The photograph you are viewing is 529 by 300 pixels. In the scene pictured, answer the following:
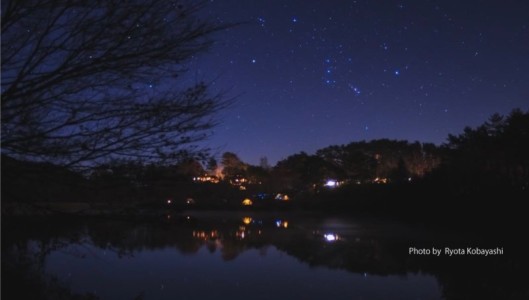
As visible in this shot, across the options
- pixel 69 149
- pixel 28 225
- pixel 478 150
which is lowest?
pixel 28 225

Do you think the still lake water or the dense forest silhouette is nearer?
the dense forest silhouette

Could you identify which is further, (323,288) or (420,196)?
(420,196)

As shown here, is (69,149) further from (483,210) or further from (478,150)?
(478,150)

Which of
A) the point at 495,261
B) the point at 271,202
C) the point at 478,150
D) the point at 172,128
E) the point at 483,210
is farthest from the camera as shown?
the point at 271,202

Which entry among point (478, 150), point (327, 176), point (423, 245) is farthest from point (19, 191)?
point (327, 176)

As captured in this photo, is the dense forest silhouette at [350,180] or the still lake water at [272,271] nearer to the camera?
A: the dense forest silhouette at [350,180]

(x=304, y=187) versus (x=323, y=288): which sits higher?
(x=304, y=187)

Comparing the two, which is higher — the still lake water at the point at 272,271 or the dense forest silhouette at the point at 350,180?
the dense forest silhouette at the point at 350,180

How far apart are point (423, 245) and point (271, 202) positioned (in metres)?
32.1

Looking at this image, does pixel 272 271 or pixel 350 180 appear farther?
pixel 350 180

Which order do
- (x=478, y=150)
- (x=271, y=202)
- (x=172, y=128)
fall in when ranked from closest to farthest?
1. (x=172, y=128)
2. (x=478, y=150)
3. (x=271, y=202)

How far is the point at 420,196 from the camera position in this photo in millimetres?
34281

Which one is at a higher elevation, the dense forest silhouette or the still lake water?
the dense forest silhouette

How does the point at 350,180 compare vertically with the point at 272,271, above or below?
above
